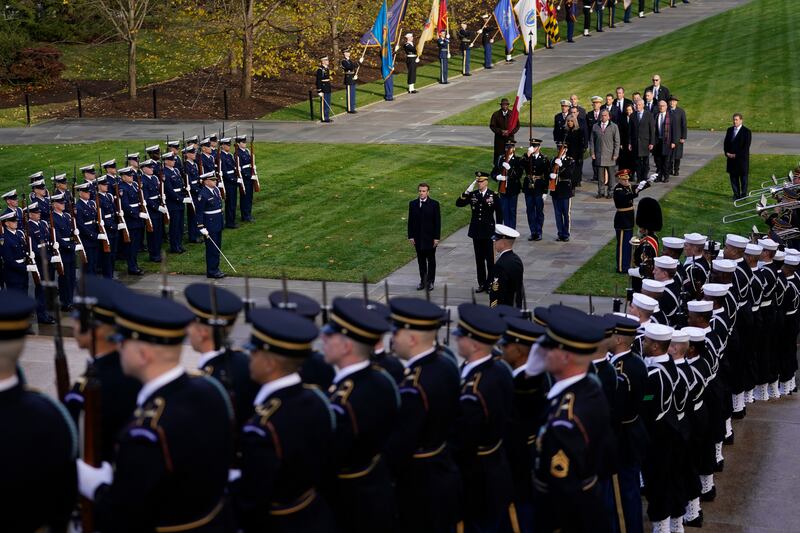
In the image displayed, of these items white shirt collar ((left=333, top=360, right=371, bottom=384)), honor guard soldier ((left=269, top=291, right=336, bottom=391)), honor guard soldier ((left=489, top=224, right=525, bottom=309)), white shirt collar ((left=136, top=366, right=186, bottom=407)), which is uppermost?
white shirt collar ((left=136, top=366, right=186, bottom=407))

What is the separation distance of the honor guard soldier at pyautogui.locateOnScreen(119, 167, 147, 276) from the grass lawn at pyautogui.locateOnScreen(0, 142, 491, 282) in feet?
1.87

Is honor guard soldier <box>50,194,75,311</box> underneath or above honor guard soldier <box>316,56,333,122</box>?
underneath

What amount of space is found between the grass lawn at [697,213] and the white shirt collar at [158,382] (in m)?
11.9

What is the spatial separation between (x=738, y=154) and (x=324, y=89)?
12482 millimetres

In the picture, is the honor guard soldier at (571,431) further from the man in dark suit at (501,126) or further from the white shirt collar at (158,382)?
the man in dark suit at (501,126)

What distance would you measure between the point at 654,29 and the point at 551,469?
3920 cm

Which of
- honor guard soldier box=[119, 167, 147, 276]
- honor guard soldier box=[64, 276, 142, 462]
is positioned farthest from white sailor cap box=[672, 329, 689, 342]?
honor guard soldier box=[119, 167, 147, 276]

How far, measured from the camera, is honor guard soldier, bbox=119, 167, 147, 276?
18578 mm

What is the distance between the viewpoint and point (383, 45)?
97.7ft

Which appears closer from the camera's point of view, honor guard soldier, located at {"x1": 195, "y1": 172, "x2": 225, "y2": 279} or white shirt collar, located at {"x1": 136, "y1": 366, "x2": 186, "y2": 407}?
white shirt collar, located at {"x1": 136, "y1": 366, "x2": 186, "y2": 407}

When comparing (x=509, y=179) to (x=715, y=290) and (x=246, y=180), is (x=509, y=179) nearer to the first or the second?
(x=246, y=180)

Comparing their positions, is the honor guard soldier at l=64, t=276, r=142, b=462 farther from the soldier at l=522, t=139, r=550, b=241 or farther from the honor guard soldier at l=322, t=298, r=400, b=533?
the soldier at l=522, t=139, r=550, b=241

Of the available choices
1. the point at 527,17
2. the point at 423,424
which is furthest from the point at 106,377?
the point at 527,17

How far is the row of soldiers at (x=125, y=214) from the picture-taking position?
16266 millimetres
